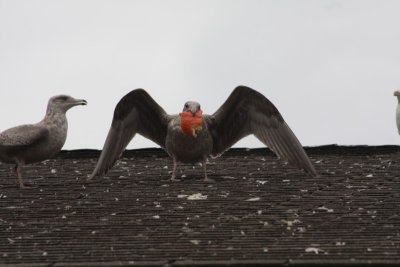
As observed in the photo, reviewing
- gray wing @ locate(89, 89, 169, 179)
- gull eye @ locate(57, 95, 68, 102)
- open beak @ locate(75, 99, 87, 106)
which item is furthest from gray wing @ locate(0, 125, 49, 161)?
gray wing @ locate(89, 89, 169, 179)

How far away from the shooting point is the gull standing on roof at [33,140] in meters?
12.9

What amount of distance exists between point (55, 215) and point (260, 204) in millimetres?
1841

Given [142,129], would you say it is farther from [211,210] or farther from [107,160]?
[211,210]

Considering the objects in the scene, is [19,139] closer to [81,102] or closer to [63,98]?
[63,98]

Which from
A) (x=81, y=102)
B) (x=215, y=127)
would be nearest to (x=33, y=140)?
(x=81, y=102)

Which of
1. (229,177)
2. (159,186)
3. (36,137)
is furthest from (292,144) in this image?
(36,137)

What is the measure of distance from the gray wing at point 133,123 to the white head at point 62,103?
0.58 metres

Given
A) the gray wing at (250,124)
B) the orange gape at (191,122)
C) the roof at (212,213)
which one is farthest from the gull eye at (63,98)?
the gray wing at (250,124)

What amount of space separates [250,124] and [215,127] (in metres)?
0.44

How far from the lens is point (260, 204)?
1130cm

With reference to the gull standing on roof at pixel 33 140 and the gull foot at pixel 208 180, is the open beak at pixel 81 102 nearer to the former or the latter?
the gull standing on roof at pixel 33 140

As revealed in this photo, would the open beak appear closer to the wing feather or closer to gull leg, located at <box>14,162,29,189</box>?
the wing feather

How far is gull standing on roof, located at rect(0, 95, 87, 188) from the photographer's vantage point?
12922 mm

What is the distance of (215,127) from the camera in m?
13.9
